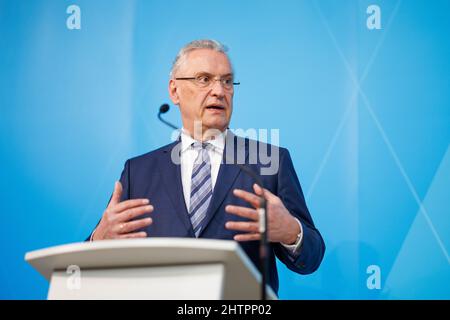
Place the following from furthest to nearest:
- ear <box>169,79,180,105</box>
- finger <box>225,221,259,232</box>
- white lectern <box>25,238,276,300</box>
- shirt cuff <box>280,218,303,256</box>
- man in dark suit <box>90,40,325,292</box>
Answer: ear <box>169,79,180,105</box> → man in dark suit <box>90,40,325,292</box> → shirt cuff <box>280,218,303,256</box> → finger <box>225,221,259,232</box> → white lectern <box>25,238,276,300</box>

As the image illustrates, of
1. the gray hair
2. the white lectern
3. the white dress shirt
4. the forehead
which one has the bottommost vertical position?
the white lectern

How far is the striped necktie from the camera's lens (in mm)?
2578

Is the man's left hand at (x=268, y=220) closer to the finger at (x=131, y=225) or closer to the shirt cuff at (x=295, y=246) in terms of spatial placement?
the shirt cuff at (x=295, y=246)

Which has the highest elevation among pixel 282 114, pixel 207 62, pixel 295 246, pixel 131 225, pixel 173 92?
pixel 207 62

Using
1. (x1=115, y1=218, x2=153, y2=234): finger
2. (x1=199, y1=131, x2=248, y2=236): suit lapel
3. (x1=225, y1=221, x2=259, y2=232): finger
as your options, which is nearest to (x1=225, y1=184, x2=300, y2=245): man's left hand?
(x1=225, y1=221, x2=259, y2=232): finger

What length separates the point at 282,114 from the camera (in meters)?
3.26

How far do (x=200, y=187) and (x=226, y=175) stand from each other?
0.39 feet

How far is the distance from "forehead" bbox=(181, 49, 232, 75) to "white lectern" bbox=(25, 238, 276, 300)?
1.29 m

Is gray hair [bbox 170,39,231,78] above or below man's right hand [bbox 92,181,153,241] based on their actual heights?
above

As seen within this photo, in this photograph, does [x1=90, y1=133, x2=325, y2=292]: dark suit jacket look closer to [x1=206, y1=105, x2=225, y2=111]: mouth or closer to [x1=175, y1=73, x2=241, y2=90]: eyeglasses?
[x1=206, y1=105, x2=225, y2=111]: mouth

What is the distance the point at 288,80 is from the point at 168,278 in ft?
6.11

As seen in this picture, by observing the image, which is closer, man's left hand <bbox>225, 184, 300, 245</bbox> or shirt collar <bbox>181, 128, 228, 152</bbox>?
man's left hand <bbox>225, 184, 300, 245</bbox>

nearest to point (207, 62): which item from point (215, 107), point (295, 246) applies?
point (215, 107)

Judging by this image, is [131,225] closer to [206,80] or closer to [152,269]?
[152,269]
